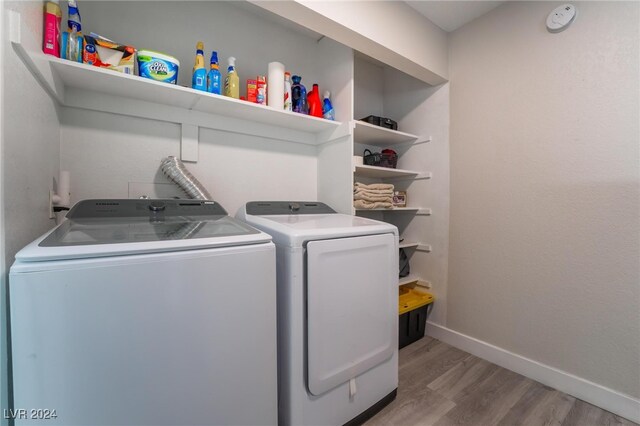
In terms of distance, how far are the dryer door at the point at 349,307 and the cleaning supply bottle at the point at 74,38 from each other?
54.5 inches

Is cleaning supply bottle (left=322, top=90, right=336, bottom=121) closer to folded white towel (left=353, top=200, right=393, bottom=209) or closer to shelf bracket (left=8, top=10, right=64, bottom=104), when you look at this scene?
folded white towel (left=353, top=200, right=393, bottom=209)

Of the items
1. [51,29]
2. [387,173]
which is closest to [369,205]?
[387,173]

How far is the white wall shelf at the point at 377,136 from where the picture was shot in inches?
78.8

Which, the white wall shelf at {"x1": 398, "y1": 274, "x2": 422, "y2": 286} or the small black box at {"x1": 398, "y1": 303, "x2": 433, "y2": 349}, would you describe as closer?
the small black box at {"x1": 398, "y1": 303, "x2": 433, "y2": 349}

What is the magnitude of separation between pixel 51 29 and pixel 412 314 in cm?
274

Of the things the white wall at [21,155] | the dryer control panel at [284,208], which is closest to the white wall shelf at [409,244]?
the dryer control panel at [284,208]

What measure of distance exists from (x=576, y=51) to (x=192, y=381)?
2584 mm

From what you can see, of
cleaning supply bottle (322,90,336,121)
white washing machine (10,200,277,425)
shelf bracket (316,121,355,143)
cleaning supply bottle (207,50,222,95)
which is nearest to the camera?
white washing machine (10,200,277,425)

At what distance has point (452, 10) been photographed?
1903mm

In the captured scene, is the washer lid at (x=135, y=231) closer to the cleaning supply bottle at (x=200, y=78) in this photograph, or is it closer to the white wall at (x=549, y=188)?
the cleaning supply bottle at (x=200, y=78)

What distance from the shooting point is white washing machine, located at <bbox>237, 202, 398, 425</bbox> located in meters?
1.07

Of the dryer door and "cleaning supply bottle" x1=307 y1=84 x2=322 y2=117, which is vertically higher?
"cleaning supply bottle" x1=307 y1=84 x2=322 y2=117

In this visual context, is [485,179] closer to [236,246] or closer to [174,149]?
[236,246]

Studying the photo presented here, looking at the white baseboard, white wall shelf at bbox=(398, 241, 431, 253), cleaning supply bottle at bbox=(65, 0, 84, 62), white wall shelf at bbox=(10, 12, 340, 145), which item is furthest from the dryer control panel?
the white baseboard
